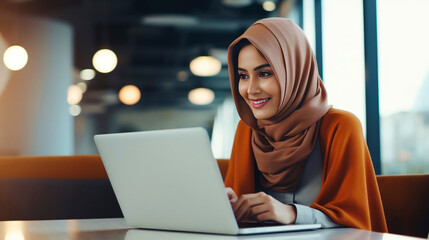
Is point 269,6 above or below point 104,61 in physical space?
above

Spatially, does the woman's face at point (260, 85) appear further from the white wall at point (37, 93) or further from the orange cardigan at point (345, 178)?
the white wall at point (37, 93)

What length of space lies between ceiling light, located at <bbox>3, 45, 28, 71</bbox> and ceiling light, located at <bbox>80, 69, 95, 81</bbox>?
1.58ft

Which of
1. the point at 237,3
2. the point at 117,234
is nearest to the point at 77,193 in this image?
the point at 117,234

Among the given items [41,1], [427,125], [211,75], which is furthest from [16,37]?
[427,125]

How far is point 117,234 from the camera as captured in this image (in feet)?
3.17

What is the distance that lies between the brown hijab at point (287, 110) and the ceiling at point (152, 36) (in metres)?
3.18

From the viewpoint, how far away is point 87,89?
178 inches

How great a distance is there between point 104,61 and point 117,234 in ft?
12.3

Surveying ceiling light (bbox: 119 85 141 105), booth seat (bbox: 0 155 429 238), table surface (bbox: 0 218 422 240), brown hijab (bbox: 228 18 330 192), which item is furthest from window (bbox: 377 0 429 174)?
ceiling light (bbox: 119 85 141 105)

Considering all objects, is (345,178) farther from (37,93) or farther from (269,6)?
(269,6)

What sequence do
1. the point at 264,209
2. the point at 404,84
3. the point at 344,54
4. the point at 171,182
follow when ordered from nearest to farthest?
the point at 171,182 → the point at 264,209 → the point at 404,84 → the point at 344,54

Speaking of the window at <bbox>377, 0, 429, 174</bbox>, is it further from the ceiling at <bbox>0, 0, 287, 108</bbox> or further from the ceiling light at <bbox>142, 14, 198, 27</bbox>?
the ceiling light at <bbox>142, 14, 198, 27</bbox>

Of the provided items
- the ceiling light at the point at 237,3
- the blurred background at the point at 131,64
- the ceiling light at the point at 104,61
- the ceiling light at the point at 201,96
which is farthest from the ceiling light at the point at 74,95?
the ceiling light at the point at 237,3

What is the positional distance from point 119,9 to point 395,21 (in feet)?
8.50
